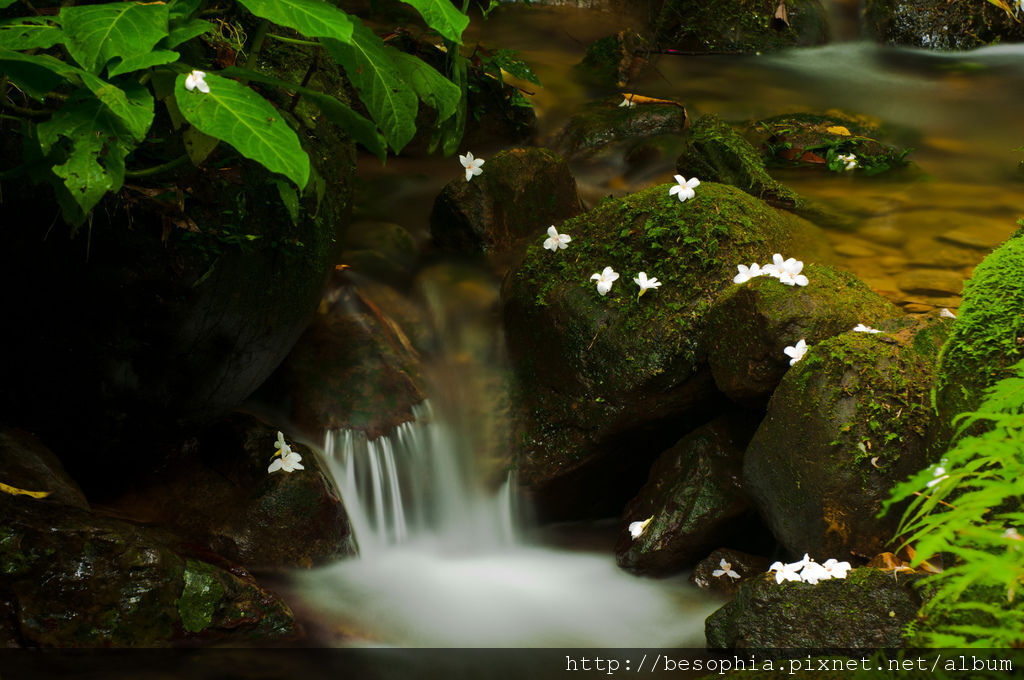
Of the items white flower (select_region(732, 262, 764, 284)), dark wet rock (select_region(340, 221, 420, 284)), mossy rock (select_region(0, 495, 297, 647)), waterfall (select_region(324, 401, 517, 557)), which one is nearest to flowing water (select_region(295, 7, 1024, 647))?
waterfall (select_region(324, 401, 517, 557))

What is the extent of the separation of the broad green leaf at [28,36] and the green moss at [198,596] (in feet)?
6.31

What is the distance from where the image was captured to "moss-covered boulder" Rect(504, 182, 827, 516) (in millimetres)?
4145

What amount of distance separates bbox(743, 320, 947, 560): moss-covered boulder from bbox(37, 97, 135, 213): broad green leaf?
2609mm

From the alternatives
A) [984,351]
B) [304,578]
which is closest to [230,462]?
[304,578]

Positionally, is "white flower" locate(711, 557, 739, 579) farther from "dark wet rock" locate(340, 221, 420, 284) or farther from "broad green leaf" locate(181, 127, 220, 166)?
"broad green leaf" locate(181, 127, 220, 166)

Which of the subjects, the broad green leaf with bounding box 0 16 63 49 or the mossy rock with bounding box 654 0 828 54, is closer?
the broad green leaf with bounding box 0 16 63 49

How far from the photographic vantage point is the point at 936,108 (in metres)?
7.61

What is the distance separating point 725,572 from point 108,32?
3187mm

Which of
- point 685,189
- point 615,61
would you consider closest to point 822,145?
point 615,61

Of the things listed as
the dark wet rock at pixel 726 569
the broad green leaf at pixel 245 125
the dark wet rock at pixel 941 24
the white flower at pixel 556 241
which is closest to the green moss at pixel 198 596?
the broad green leaf at pixel 245 125

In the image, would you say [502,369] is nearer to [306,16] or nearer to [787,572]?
[787,572]

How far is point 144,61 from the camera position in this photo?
7.63 ft

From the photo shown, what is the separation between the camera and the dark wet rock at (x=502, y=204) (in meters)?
5.29

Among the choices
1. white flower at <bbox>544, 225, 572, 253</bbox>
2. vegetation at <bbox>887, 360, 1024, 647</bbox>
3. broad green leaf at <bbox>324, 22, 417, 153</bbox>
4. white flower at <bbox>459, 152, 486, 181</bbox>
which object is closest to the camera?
vegetation at <bbox>887, 360, 1024, 647</bbox>
